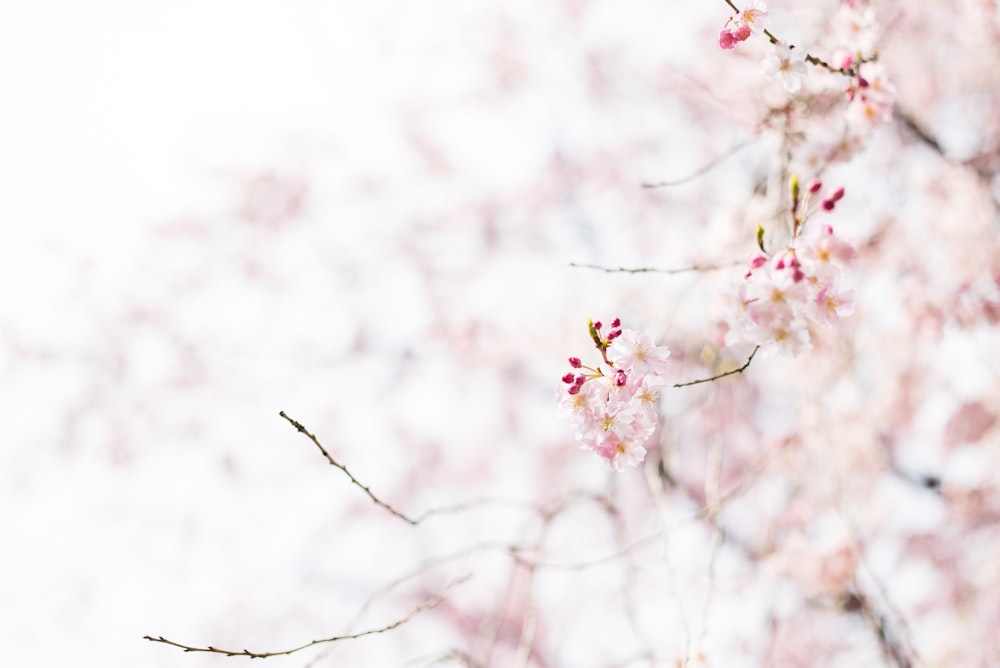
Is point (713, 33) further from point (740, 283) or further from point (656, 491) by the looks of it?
point (740, 283)

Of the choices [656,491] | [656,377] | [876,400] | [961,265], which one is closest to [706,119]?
[876,400]

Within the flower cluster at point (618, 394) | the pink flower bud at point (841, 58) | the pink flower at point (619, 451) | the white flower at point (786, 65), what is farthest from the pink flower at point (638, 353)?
the pink flower bud at point (841, 58)

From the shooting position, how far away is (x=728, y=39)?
148 centimetres

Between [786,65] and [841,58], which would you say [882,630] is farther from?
[786,65]

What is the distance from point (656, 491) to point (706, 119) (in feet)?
15.8

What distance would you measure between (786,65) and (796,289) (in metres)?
0.55

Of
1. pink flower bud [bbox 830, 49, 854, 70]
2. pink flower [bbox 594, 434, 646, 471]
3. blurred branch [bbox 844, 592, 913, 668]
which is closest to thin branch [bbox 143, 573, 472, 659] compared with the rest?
pink flower [bbox 594, 434, 646, 471]

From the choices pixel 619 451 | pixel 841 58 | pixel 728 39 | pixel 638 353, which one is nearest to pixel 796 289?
pixel 638 353

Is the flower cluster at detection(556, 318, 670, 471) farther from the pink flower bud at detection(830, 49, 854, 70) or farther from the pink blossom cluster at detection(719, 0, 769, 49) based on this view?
the pink flower bud at detection(830, 49, 854, 70)

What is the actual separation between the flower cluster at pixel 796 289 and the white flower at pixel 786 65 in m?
0.34

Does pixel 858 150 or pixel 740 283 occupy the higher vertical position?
pixel 858 150

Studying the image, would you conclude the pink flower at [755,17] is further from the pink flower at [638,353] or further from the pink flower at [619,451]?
the pink flower at [619,451]

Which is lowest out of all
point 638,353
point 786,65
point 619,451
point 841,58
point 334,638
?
point 334,638

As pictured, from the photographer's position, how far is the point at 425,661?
174 centimetres
